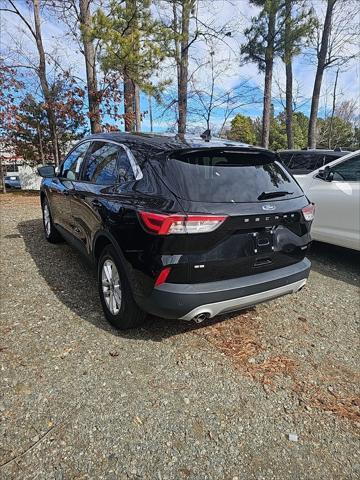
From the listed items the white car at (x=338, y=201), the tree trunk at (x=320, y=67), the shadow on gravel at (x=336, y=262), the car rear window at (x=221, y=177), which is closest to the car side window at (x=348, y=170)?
Result: the white car at (x=338, y=201)

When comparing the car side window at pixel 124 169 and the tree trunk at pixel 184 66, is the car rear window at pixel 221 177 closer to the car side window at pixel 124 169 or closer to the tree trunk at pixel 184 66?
the car side window at pixel 124 169

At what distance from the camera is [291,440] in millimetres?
2049

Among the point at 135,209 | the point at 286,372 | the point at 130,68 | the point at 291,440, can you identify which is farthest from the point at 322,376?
the point at 130,68

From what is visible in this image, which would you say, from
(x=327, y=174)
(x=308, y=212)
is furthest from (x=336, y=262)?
(x=308, y=212)

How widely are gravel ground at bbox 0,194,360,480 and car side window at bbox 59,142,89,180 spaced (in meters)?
1.41

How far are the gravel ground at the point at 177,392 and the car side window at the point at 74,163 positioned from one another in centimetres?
141

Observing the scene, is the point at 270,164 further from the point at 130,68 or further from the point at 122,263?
the point at 130,68

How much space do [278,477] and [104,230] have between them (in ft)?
6.98

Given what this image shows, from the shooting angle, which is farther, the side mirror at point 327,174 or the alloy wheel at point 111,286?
the side mirror at point 327,174

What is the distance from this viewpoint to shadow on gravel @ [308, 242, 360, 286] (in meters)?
4.66

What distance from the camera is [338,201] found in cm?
479

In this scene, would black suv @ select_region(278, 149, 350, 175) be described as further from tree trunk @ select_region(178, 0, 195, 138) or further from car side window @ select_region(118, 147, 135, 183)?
tree trunk @ select_region(178, 0, 195, 138)

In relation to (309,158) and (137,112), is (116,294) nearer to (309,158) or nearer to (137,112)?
(309,158)

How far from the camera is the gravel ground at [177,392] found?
6.17ft
